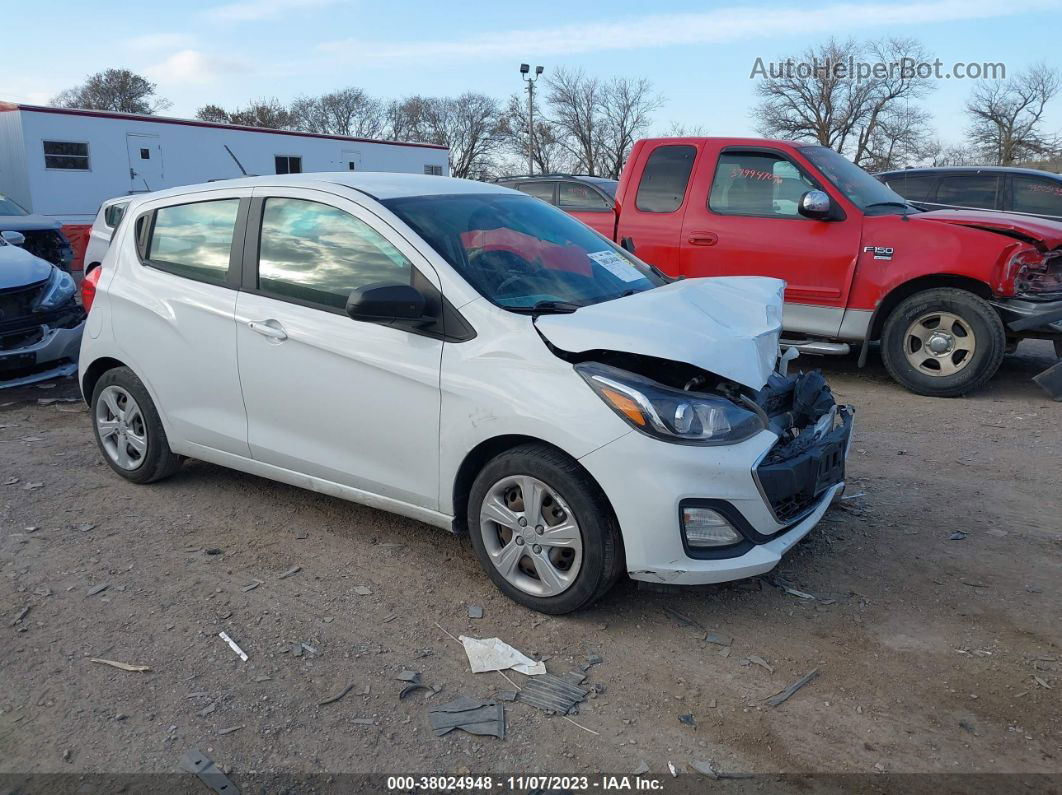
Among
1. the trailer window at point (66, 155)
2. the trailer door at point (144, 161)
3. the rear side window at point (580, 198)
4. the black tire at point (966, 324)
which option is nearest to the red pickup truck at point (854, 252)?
the black tire at point (966, 324)

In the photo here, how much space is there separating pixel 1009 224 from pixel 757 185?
201 centimetres

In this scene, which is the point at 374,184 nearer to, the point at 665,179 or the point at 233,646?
the point at 233,646

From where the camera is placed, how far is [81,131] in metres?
20.7

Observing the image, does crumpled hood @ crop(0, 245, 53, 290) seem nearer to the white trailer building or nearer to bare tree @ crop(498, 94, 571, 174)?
the white trailer building

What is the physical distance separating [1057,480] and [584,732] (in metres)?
3.79

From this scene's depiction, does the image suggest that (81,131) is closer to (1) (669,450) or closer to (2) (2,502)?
(2) (2,502)

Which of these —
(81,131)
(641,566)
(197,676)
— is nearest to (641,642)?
(641,566)

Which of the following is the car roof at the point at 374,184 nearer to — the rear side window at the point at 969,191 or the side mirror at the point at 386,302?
the side mirror at the point at 386,302

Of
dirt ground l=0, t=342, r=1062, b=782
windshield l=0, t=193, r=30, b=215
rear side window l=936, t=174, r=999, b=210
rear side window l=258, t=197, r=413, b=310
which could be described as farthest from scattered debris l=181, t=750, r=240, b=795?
windshield l=0, t=193, r=30, b=215

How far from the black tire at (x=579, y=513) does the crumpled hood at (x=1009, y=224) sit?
5.01 meters

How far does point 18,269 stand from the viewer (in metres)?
7.23

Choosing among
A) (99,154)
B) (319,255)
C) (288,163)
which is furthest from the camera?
(288,163)

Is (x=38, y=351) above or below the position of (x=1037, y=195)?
below

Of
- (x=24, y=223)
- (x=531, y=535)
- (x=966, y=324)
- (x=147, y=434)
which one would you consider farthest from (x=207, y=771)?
(x=24, y=223)
